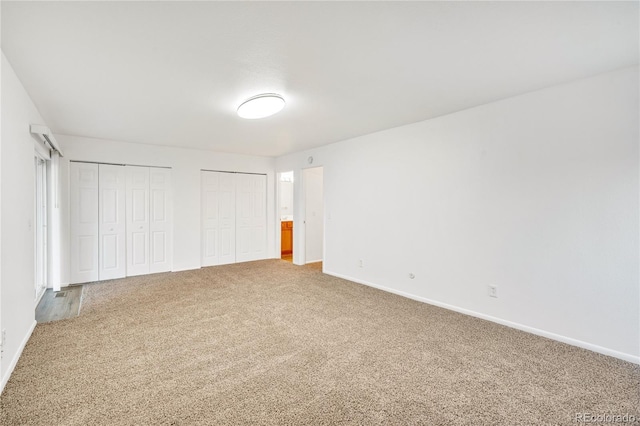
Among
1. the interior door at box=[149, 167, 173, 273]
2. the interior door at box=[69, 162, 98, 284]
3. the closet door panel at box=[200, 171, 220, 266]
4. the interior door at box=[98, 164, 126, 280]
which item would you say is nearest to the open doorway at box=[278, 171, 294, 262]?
the closet door panel at box=[200, 171, 220, 266]

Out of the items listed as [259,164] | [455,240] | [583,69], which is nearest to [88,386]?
[455,240]

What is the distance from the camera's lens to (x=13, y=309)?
2.38m

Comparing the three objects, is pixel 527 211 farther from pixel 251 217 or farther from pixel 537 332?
pixel 251 217

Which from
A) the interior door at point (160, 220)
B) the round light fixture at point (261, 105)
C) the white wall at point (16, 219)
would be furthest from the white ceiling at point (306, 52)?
the interior door at point (160, 220)

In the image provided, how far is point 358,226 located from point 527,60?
3126 millimetres

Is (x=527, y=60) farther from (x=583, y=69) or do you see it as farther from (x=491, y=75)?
(x=583, y=69)

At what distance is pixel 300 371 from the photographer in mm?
2268

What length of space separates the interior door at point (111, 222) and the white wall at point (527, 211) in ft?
14.3

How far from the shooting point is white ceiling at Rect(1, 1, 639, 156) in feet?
5.70

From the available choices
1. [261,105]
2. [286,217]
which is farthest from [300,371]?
[286,217]

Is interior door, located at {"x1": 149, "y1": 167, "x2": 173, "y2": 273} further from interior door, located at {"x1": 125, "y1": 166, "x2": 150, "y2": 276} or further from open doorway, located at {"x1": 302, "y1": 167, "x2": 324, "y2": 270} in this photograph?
open doorway, located at {"x1": 302, "y1": 167, "x2": 324, "y2": 270}

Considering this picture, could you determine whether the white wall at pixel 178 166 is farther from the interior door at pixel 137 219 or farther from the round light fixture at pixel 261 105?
the round light fixture at pixel 261 105

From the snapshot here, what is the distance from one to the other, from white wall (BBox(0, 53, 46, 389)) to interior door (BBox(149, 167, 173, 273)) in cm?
241
